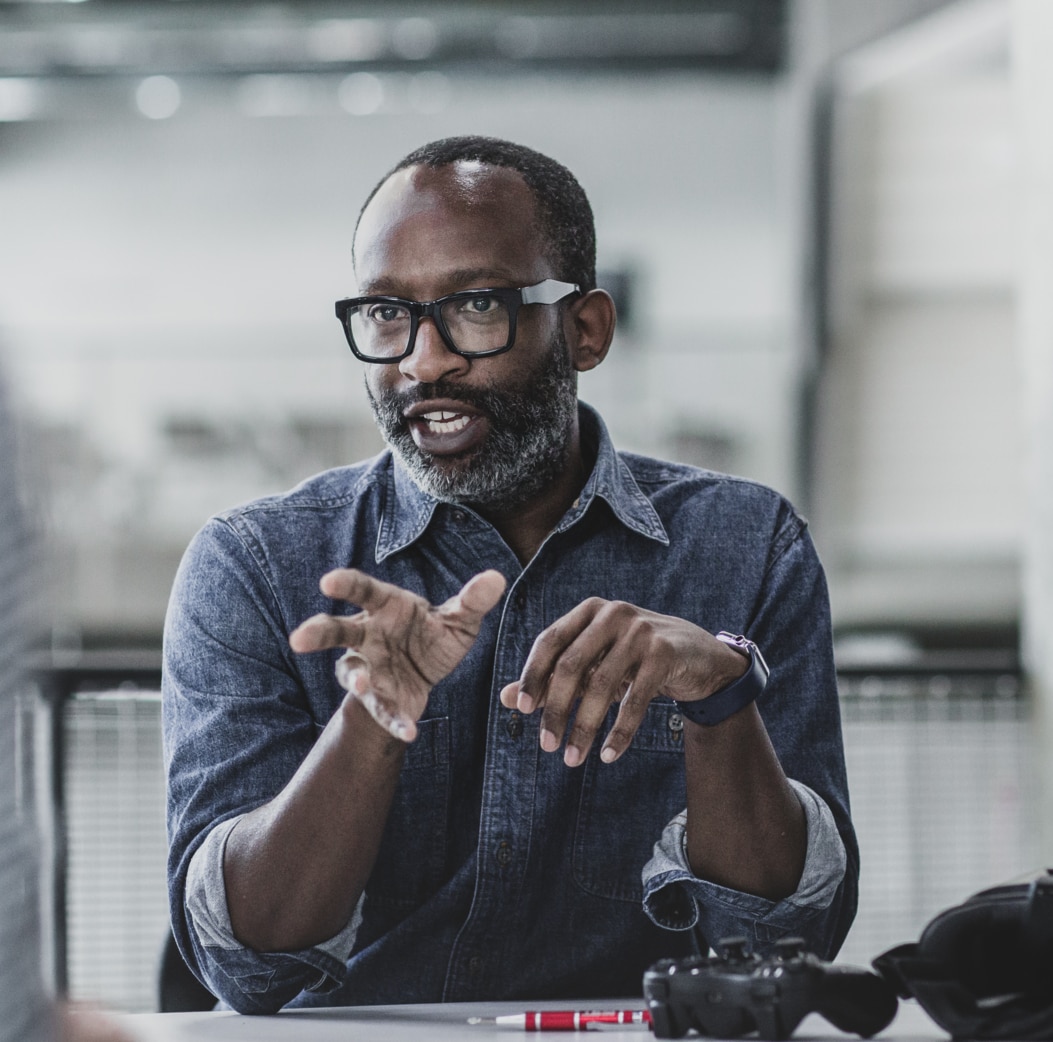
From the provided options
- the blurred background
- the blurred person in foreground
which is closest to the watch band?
the blurred person in foreground

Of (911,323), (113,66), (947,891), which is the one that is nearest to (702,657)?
(947,891)

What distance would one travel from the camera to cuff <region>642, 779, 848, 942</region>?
4.59 ft

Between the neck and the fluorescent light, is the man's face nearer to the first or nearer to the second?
the neck

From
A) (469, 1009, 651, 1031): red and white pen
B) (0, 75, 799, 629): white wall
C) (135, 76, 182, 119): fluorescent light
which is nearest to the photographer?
(469, 1009, 651, 1031): red and white pen

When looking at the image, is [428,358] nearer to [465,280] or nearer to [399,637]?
[465,280]

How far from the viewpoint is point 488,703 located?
1.55 meters

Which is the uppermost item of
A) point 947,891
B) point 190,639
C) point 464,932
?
point 190,639

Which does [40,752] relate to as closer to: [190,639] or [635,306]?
[190,639]

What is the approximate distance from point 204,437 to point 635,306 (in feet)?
6.14

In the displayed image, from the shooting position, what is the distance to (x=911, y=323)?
384cm

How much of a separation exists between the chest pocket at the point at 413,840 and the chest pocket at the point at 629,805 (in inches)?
5.9

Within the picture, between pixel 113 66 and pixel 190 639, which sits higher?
pixel 113 66

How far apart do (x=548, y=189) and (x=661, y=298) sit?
14.2 feet

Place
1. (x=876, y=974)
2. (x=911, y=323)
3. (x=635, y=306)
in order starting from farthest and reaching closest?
(x=635, y=306)
(x=911, y=323)
(x=876, y=974)
